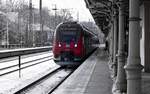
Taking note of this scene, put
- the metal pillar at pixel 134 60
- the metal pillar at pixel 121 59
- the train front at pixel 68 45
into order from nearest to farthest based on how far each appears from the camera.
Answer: the metal pillar at pixel 134 60, the metal pillar at pixel 121 59, the train front at pixel 68 45

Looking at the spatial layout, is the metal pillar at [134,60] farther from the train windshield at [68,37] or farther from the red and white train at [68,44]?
the train windshield at [68,37]

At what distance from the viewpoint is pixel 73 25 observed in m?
27.1

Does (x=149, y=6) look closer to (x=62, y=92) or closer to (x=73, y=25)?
(x=62, y=92)

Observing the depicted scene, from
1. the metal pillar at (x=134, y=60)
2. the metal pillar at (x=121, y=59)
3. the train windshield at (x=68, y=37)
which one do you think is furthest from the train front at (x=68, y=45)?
the metal pillar at (x=134, y=60)

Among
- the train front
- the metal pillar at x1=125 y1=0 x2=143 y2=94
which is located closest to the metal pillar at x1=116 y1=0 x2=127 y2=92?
the metal pillar at x1=125 y1=0 x2=143 y2=94

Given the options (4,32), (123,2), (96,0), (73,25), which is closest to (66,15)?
(4,32)

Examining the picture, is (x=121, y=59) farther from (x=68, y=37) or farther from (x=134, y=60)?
(x=68, y=37)

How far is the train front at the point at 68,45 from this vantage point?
2603 centimetres

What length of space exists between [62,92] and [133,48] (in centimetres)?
689

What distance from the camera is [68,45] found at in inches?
1042

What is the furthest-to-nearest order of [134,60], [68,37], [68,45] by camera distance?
[68,37] < [68,45] < [134,60]

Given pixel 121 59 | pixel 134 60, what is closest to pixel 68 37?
pixel 121 59

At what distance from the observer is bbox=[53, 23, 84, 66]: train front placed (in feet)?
85.4

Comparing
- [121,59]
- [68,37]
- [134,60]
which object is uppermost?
[68,37]
